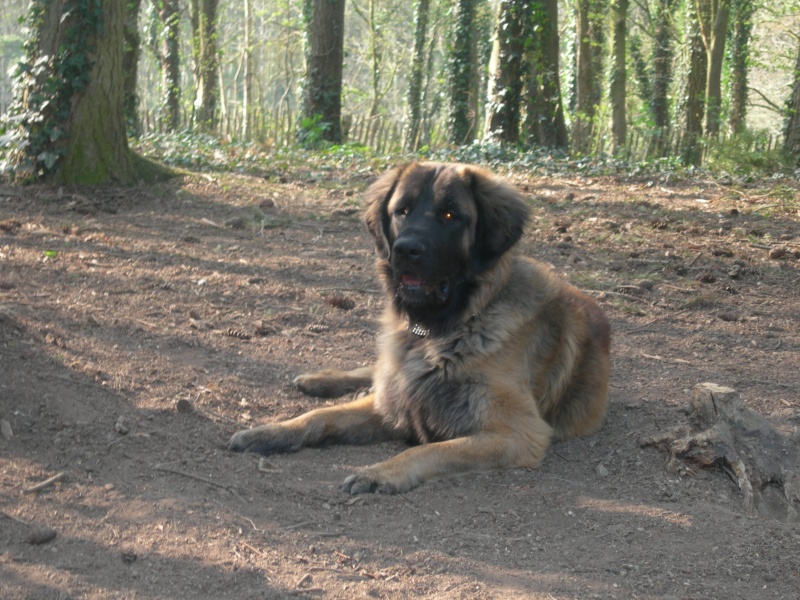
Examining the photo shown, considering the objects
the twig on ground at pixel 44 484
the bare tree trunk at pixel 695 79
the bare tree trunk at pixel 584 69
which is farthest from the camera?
the bare tree trunk at pixel 584 69

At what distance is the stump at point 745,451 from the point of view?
4.62 meters

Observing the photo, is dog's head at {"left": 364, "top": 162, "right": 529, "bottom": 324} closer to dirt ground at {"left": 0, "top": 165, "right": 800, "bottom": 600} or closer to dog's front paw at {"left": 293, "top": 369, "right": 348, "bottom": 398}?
dog's front paw at {"left": 293, "top": 369, "right": 348, "bottom": 398}

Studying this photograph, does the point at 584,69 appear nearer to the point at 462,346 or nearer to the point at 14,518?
the point at 462,346

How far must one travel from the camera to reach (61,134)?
9992 mm

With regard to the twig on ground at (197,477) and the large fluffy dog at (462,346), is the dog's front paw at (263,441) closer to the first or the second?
the large fluffy dog at (462,346)

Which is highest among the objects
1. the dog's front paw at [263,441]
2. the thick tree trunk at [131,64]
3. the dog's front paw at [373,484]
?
the thick tree trunk at [131,64]

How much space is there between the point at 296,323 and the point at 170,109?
18299 mm

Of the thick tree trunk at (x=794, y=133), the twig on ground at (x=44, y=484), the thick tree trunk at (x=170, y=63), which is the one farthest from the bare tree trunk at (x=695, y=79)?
the twig on ground at (x=44, y=484)

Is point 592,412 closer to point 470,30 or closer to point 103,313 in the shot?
point 103,313

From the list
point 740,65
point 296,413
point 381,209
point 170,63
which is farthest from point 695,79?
point 296,413

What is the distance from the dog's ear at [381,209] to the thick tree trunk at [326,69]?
528 inches

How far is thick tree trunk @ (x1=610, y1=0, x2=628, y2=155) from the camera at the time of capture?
74.6ft

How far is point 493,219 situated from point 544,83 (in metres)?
11.7

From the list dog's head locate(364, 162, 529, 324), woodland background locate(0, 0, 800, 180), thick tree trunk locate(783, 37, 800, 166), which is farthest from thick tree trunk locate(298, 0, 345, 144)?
dog's head locate(364, 162, 529, 324)
